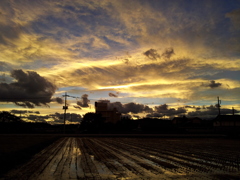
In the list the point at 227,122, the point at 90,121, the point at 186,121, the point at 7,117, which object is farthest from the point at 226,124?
the point at 7,117

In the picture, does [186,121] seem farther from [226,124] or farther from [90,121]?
[90,121]

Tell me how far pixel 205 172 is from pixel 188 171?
61 cm

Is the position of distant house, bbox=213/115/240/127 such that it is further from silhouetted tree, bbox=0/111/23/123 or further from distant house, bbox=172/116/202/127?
silhouetted tree, bbox=0/111/23/123

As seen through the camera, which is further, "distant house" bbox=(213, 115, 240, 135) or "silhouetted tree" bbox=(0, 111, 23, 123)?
"silhouetted tree" bbox=(0, 111, 23, 123)

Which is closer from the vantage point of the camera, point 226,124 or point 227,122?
point 226,124

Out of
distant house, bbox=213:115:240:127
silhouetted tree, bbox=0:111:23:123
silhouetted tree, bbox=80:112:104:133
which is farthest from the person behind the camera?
silhouetted tree, bbox=0:111:23:123

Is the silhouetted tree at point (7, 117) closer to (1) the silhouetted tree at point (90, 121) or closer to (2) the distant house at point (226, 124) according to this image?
(1) the silhouetted tree at point (90, 121)

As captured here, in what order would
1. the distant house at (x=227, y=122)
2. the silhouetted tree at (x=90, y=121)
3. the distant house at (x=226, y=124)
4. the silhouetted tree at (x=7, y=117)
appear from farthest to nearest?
the silhouetted tree at (x=7, y=117) < the silhouetted tree at (x=90, y=121) < the distant house at (x=227, y=122) < the distant house at (x=226, y=124)

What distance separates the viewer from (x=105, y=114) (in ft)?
395

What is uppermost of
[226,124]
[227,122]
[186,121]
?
[227,122]

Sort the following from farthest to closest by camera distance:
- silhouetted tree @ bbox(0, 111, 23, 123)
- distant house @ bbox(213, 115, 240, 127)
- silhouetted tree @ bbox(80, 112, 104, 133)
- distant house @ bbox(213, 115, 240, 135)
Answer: silhouetted tree @ bbox(0, 111, 23, 123) → silhouetted tree @ bbox(80, 112, 104, 133) → distant house @ bbox(213, 115, 240, 127) → distant house @ bbox(213, 115, 240, 135)

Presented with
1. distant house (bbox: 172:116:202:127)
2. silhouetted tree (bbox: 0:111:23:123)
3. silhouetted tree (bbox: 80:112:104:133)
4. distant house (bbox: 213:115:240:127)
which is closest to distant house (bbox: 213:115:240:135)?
distant house (bbox: 213:115:240:127)

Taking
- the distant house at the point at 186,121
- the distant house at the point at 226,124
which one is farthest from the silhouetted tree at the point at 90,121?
the distant house at the point at 186,121

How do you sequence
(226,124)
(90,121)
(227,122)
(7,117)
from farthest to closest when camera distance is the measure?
(7,117)
(90,121)
(227,122)
(226,124)
